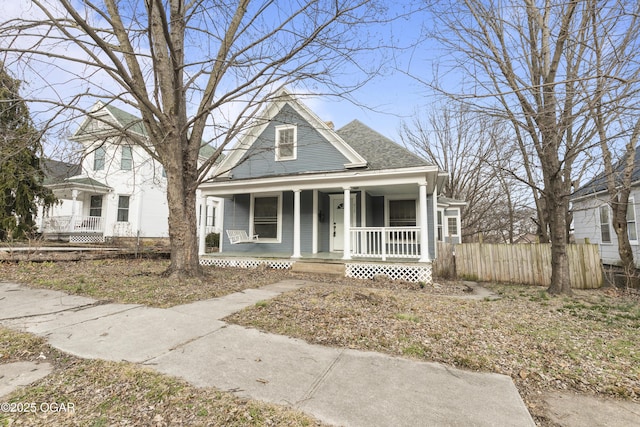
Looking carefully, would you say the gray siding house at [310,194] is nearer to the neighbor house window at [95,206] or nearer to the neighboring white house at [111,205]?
the neighboring white house at [111,205]

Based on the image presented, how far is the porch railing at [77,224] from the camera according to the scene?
17.7 m

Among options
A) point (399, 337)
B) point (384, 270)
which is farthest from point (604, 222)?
point (399, 337)

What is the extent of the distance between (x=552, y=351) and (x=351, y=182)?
7167 mm

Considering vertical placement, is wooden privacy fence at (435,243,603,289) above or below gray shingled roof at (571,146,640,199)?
below

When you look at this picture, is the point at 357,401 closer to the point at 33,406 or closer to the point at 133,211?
the point at 33,406

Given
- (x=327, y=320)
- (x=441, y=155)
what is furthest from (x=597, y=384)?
(x=441, y=155)

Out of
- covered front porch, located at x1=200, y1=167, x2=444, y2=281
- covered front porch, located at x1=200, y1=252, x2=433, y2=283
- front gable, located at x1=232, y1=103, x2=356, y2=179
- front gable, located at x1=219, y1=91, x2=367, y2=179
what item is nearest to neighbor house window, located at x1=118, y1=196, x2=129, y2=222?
covered front porch, located at x1=200, y1=167, x2=444, y2=281

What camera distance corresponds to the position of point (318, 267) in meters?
9.79

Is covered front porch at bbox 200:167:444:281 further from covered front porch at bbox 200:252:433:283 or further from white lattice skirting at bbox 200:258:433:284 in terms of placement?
white lattice skirting at bbox 200:258:433:284

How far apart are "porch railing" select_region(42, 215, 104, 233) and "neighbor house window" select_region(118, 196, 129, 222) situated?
1.10 meters

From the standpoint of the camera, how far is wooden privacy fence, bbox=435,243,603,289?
8906 millimetres

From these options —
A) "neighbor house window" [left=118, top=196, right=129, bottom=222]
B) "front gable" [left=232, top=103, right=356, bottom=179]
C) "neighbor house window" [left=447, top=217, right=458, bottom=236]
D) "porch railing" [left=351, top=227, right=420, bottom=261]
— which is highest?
"front gable" [left=232, top=103, right=356, bottom=179]

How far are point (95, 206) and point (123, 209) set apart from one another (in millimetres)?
2040

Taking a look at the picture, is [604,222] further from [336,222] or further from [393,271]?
[336,222]
